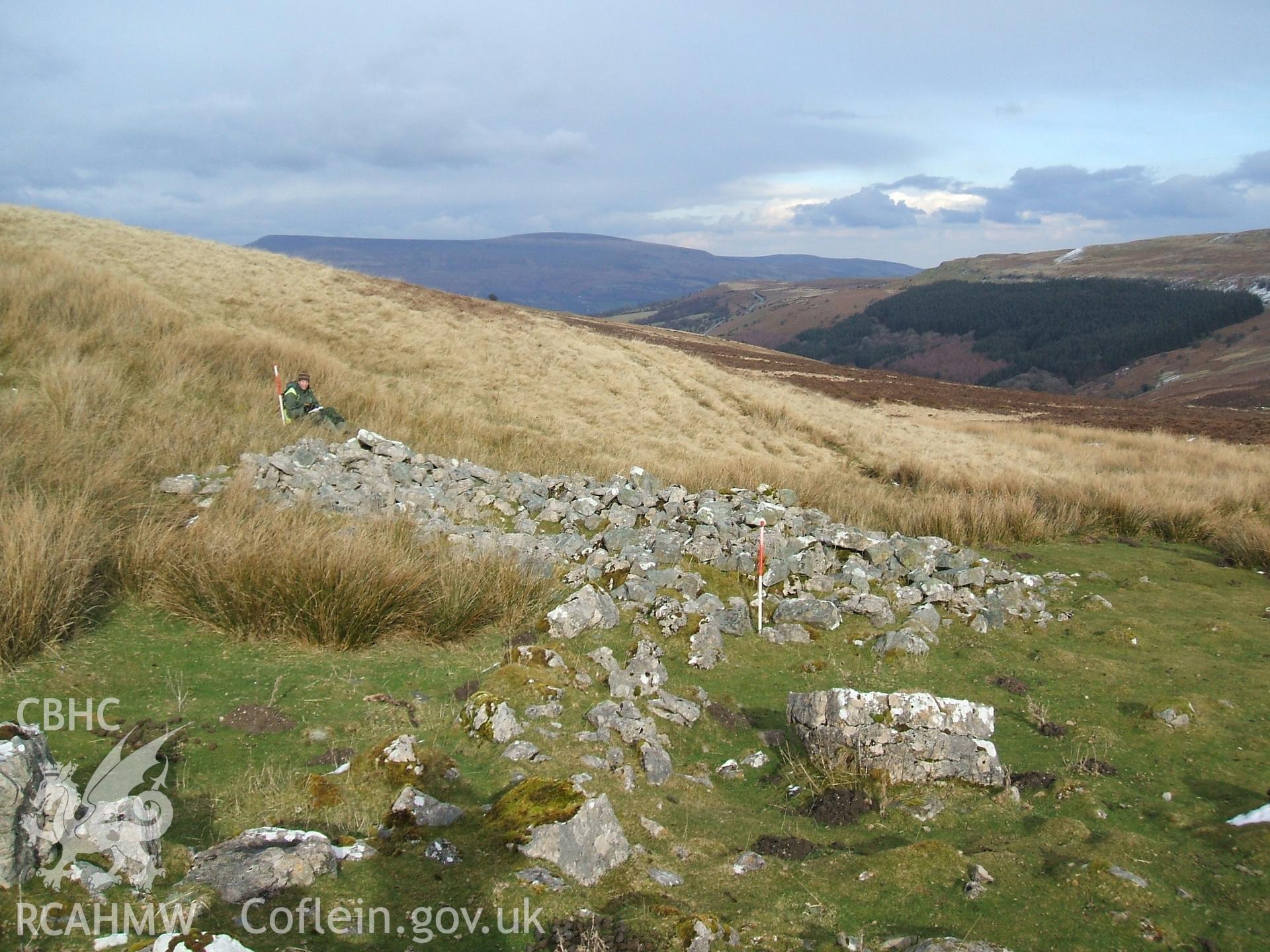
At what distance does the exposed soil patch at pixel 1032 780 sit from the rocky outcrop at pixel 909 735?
0.15 m

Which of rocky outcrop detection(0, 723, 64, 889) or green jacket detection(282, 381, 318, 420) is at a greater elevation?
green jacket detection(282, 381, 318, 420)

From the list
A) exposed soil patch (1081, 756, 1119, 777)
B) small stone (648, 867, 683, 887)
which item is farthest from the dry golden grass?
exposed soil patch (1081, 756, 1119, 777)

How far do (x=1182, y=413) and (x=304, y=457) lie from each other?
45.6 metres

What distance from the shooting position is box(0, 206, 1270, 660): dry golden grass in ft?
32.9

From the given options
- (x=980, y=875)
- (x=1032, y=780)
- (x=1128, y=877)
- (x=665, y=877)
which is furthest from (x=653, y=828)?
(x=1032, y=780)

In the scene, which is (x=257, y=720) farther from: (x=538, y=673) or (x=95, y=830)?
(x=538, y=673)

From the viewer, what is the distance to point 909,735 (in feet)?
15.9

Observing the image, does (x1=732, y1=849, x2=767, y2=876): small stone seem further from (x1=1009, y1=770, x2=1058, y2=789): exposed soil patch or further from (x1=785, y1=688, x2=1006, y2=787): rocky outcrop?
(x1=1009, y1=770, x2=1058, y2=789): exposed soil patch

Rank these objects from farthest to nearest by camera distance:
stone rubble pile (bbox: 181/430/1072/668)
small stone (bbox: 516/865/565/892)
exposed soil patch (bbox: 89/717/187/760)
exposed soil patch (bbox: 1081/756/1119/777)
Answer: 1. stone rubble pile (bbox: 181/430/1072/668)
2. exposed soil patch (bbox: 1081/756/1119/777)
3. exposed soil patch (bbox: 89/717/187/760)
4. small stone (bbox: 516/865/565/892)

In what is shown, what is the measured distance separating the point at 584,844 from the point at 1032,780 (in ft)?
9.91

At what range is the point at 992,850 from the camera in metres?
4.02

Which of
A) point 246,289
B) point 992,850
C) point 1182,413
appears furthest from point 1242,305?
point 992,850

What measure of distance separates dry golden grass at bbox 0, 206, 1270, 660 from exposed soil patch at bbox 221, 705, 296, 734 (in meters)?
2.30

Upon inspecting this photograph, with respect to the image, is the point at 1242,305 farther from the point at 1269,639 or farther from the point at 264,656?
the point at 264,656
